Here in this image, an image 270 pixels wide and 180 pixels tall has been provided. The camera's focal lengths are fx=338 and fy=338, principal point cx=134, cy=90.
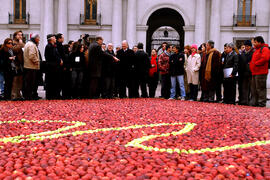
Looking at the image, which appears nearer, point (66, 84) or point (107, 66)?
point (66, 84)

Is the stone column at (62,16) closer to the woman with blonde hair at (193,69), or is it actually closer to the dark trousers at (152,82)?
the dark trousers at (152,82)

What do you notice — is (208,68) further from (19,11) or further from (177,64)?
(19,11)

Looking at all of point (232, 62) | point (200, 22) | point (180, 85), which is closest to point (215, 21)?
point (200, 22)

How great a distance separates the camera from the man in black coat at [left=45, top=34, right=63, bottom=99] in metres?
10.1

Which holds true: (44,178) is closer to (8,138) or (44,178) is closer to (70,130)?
(8,138)

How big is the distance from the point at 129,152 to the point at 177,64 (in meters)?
7.53

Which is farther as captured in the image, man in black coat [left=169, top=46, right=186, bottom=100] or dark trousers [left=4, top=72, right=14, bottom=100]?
man in black coat [left=169, top=46, right=186, bottom=100]

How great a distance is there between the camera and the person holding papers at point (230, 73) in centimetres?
1016

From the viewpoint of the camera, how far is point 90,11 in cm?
2319

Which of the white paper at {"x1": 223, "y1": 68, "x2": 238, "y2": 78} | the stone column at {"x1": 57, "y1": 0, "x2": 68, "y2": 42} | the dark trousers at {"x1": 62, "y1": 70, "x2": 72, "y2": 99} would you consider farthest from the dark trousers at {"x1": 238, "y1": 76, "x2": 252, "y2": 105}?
the stone column at {"x1": 57, "y1": 0, "x2": 68, "y2": 42}

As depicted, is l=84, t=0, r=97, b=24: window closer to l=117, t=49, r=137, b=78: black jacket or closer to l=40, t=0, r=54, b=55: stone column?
l=40, t=0, r=54, b=55: stone column

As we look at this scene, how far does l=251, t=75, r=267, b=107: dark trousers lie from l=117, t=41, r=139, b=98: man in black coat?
3.93 meters

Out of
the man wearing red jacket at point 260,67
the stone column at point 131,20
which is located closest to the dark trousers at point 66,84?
the man wearing red jacket at point 260,67

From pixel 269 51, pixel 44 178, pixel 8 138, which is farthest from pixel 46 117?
pixel 269 51
